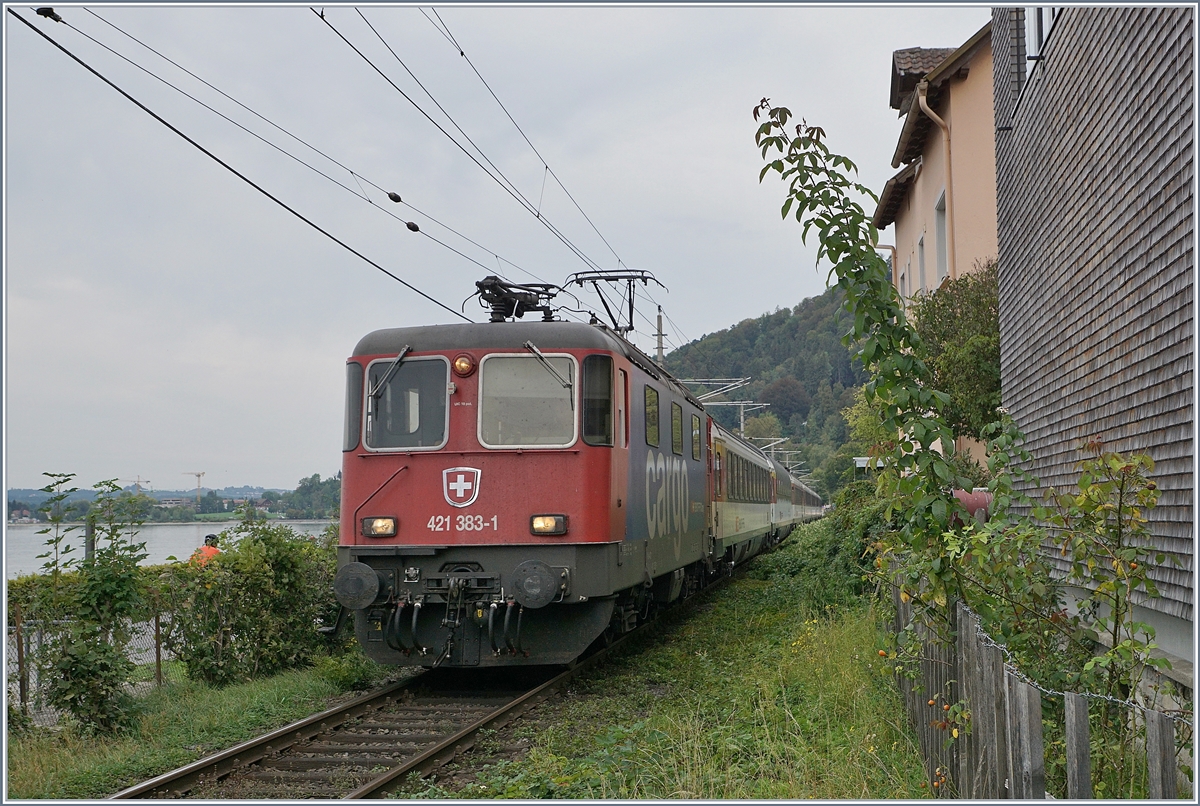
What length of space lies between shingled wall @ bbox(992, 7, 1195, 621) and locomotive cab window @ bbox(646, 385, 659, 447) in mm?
3558

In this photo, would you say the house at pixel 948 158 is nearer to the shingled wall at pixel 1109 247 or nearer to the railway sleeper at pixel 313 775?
the shingled wall at pixel 1109 247

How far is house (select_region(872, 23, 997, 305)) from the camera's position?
54.0 ft

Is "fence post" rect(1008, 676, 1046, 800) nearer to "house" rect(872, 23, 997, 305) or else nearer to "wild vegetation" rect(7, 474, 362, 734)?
"wild vegetation" rect(7, 474, 362, 734)

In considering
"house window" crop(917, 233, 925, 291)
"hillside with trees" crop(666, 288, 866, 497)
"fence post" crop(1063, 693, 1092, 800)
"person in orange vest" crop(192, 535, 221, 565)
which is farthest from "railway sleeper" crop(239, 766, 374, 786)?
"hillside with trees" crop(666, 288, 866, 497)

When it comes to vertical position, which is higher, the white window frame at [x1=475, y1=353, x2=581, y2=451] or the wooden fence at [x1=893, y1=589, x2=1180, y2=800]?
the white window frame at [x1=475, y1=353, x2=581, y2=451]

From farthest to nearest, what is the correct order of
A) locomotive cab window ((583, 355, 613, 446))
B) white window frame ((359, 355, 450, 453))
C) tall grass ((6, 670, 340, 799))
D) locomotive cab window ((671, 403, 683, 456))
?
locomotive cab window ((671, 403, 683, 456)) < white window frame ((359, 355, 450, 453)) < locomotive cab window ((583, 355, 613, 446)) < tall grass ((6, 670, 340, 799))

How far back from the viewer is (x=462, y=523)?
904cm

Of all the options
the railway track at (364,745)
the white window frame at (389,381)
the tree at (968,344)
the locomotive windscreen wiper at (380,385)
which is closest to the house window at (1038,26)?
the white window frame at (389,381)

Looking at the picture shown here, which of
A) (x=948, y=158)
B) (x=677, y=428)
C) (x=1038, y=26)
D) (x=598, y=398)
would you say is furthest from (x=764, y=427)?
(x=598, y=398)

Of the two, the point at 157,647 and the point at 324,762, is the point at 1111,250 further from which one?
the point at 157,647

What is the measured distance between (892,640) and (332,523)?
28.4ft

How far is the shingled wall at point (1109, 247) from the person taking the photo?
18.4ft

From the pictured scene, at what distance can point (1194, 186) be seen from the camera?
17.6 ft

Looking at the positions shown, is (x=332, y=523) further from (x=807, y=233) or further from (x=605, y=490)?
(x=807, y=233)
